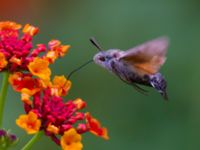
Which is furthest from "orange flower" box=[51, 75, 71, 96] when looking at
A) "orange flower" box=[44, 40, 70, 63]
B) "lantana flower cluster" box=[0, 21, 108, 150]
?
"orange flower" box=[44, 40, 70, 63]

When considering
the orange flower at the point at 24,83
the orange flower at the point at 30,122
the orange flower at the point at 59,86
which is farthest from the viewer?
the orange flower at the point at 59,86

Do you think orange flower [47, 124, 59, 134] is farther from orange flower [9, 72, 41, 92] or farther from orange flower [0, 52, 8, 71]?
orange flower [0, 52, 8, 71]

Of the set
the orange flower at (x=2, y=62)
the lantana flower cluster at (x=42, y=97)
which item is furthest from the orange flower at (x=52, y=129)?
the orange flower at (x=2, y=62)

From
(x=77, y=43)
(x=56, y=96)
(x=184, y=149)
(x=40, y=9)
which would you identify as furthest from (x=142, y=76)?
(x=40, y=9)

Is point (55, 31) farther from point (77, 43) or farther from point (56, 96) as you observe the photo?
point (56, 96)

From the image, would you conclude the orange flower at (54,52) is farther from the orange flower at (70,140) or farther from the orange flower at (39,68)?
the orange flower at (70,140)

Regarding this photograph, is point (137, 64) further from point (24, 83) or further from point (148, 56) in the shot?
point (24, 83)
